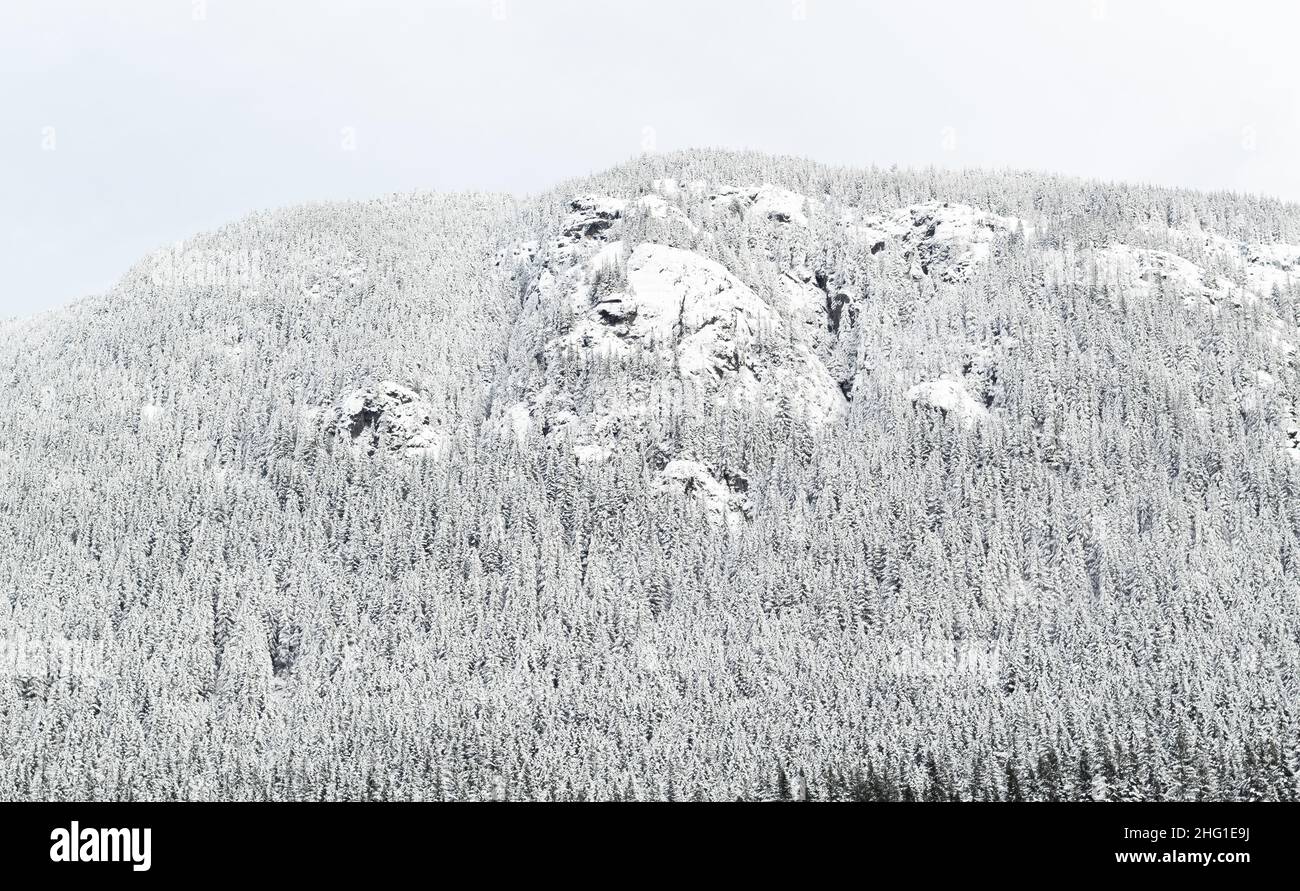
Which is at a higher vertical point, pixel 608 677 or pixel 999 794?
pixel 608 677

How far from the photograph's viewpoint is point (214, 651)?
571ft

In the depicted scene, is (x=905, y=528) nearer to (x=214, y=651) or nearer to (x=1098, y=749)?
(x=1098, y=749)

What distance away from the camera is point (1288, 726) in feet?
381

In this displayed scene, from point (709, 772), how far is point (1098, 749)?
37591 millimetres

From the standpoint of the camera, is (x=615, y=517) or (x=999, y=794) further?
(x=615, y=517)

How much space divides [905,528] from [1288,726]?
75.6 m
